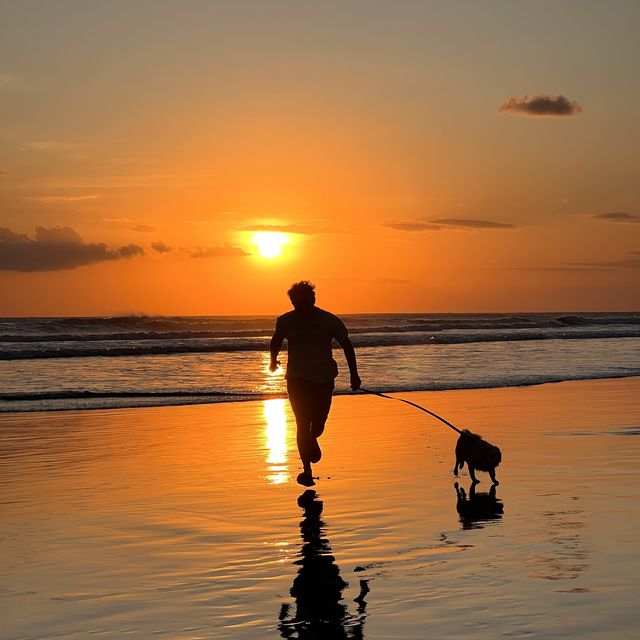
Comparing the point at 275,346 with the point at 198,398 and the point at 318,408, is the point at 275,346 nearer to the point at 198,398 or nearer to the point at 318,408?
the point at 318,408

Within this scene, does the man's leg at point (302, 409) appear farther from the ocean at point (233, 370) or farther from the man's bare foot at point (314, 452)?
the ocean at point (233, 370)

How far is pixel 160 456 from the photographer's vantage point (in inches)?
453

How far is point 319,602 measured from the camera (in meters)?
5.45

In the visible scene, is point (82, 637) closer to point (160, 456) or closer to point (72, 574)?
point (72, 574)

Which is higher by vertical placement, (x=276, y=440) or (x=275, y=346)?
(x=275, y=346)

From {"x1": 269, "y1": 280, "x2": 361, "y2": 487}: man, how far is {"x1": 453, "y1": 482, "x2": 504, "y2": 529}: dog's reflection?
60.3 inches

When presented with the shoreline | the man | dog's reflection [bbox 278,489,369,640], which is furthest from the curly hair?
the shoreline

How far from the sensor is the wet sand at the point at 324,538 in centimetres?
511

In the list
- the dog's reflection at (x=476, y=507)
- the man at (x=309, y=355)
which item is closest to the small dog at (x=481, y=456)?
the dog's reflection at (x=476, y=507)

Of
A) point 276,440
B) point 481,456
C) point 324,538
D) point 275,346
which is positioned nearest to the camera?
point 324,538

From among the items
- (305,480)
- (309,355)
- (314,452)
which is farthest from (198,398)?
(305,480)

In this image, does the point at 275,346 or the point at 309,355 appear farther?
the point at 275,346

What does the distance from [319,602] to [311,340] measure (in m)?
4.20

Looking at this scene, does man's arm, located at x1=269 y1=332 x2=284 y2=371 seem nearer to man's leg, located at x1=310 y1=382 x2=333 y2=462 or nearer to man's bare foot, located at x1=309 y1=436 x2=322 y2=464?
man's leg, located at x1=310 y1=382 x2=333 y2=462
